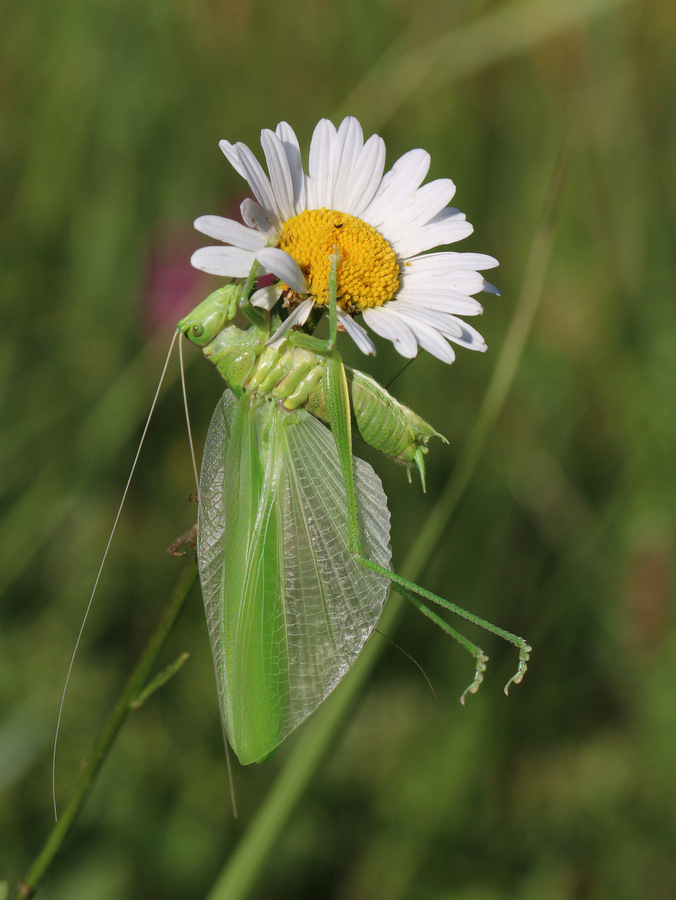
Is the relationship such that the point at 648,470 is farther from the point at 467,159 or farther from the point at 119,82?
the point at 119,82

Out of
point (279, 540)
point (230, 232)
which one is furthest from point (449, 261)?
A: point (279, 540)

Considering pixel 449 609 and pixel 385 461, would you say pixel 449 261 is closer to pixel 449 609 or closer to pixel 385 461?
pixel 449 609

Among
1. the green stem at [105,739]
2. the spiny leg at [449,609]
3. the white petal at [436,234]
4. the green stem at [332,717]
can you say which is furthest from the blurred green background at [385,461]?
the white petal at [436,234]

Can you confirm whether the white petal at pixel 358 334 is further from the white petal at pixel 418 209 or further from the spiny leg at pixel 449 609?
the spiny leg at pixel 449 609

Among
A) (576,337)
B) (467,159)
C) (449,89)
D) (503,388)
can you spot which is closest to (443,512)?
(503,388)

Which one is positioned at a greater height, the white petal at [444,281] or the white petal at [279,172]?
the white petal at [279,172]
